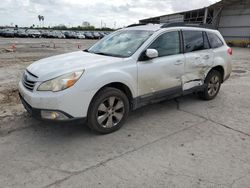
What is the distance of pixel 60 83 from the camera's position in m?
3.30

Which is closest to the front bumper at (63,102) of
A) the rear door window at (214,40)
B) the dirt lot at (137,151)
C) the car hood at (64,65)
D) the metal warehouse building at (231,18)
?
the car hood at (64,65)

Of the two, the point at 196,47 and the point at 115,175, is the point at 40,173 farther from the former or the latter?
the point at 196,47

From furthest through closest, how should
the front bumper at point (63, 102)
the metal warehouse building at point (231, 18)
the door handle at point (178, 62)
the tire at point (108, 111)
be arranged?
1. the metal warehouse building at point (231, 18)
2. the door handle at point (178, 62)
3. the tire at point (108, 111)
4. the front bumper at point (63, 102)

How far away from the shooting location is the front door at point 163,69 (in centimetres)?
409

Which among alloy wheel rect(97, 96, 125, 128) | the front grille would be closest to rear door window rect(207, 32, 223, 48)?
alloy wheel rect(97, 96, 125, 128)

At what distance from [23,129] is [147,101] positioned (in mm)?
2211

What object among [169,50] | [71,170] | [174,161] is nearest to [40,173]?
[71,170]

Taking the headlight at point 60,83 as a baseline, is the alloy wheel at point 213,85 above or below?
below

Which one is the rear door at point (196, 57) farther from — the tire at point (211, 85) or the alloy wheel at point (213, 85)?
the alloy wheel at point (213, 85)

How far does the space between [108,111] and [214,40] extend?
10.9ft

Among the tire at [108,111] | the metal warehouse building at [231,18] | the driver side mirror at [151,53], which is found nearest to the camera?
the tire at [108,111]

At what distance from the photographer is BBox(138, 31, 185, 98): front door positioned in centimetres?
409

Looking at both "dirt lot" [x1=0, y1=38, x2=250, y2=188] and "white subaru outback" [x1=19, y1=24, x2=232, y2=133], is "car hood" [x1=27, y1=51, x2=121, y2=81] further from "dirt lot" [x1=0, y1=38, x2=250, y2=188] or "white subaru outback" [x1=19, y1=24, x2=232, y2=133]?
"dirt lot" [x1=0, y1=38, x2=250, y2=188]

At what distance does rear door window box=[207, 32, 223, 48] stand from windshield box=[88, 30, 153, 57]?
5.99 ft
